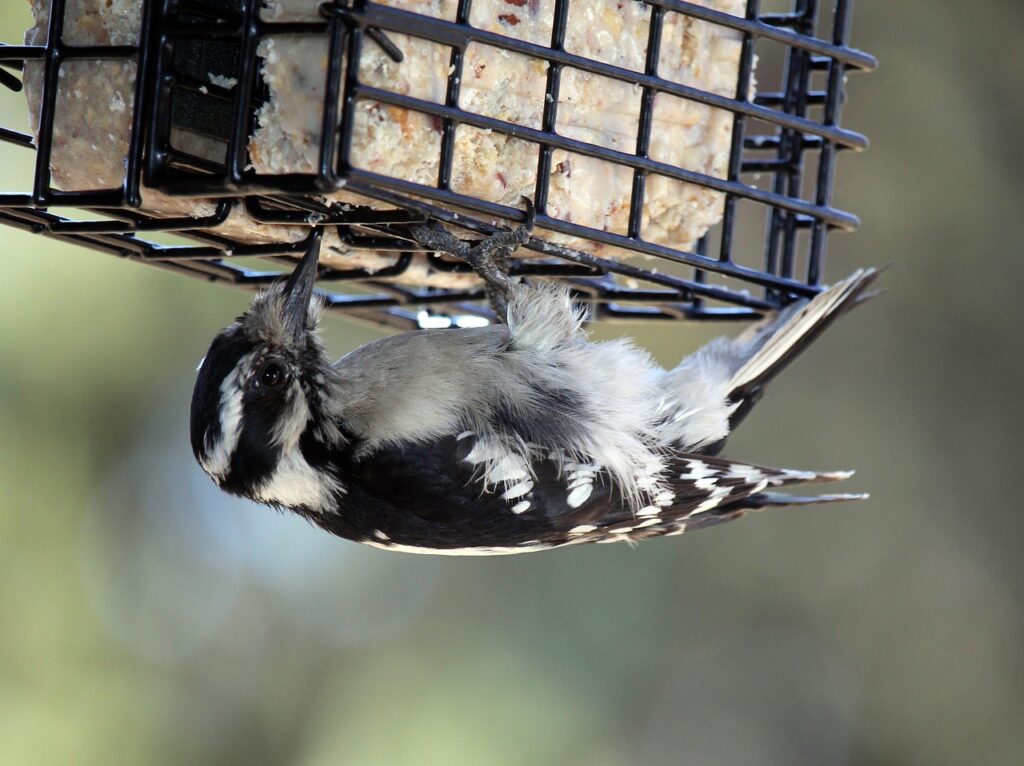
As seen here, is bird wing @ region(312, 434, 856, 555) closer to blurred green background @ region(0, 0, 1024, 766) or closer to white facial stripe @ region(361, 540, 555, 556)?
white facial stripe @ region(361, 540, 555, 556)

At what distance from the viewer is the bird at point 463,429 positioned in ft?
6.84

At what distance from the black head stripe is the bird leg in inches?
13.7

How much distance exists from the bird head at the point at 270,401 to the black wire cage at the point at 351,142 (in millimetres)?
126

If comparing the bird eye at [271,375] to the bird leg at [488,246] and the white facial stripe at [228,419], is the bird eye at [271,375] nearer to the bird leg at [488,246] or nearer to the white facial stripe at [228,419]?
the white facial stripe at [228,419]

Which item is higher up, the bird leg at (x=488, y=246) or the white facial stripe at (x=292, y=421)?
the bird leg at (x=488, y=246)

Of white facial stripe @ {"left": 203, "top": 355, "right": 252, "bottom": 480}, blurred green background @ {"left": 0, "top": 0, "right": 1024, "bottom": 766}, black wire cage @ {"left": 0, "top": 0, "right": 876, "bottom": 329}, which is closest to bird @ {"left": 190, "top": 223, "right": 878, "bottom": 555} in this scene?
white facial stripe @ {"left": 203, "top": 355, "right": 252, "bottom": 480}

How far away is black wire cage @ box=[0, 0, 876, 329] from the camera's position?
1658mm

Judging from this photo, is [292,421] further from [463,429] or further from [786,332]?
[786,332]

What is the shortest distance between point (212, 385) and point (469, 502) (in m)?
0.45

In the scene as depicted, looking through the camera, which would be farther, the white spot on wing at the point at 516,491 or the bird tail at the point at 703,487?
the bird tail at the point at 703,487

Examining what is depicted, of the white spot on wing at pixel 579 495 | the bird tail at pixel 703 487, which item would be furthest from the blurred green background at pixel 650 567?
the white spot on wing at pixel 579 495

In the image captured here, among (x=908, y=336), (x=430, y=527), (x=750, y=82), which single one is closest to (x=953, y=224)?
(x=908, y=336)

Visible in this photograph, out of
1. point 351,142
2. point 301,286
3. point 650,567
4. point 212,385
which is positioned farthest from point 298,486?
point 650,567

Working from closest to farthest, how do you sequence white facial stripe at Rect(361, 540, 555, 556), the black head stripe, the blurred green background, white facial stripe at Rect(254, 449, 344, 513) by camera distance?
the black head stripe, white facial stripe at Rect(254, 449, 344, 513), white facial stripe at Rect(361, 540, 555, 556), the blurred green background
